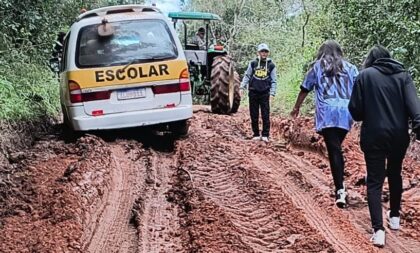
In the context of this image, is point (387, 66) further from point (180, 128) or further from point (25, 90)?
point (25, 90)

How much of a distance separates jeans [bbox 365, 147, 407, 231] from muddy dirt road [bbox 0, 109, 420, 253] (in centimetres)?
25

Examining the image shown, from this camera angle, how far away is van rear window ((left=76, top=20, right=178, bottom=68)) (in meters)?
9.09

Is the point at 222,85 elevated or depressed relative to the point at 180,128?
depressed

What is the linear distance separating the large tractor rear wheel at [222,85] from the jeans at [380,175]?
8.14 meters

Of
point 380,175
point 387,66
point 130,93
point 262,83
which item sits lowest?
point 262,83

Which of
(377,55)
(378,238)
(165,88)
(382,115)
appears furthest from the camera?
(165,88)

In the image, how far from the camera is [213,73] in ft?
45.0

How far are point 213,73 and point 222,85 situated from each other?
328 mm

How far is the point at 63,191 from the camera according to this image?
6.26m

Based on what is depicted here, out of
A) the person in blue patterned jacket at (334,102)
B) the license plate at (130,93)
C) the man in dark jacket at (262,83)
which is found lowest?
the man in dark jacket at (262,83)

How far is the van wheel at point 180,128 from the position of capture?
9626 mm

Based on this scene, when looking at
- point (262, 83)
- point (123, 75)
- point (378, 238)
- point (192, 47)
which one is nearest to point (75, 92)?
point (123, 75)

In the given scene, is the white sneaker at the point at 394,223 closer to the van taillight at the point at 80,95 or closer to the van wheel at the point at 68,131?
the van taillight at the point at 80,95

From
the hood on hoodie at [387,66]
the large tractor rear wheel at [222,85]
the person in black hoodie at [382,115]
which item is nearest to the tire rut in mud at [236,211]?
the person in black hoodie at [382,115]
